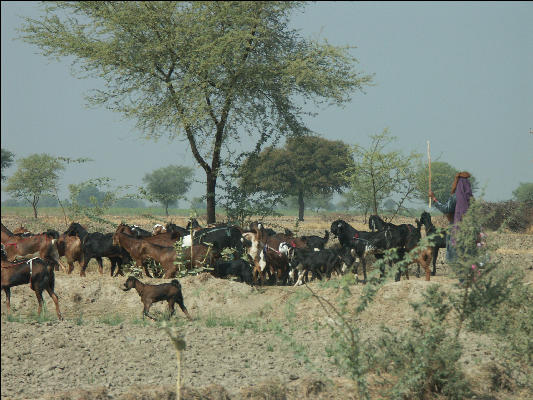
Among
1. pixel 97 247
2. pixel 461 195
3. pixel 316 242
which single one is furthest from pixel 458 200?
pixel 97 247

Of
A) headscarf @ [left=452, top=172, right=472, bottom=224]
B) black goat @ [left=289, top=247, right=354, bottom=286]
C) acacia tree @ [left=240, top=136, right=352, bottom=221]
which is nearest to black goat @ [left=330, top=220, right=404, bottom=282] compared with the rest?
black goat @ [left=289, top=247, right=354, bottom=286]

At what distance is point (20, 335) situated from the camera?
9953 mm

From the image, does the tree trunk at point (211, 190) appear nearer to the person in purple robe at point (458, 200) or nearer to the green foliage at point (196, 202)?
the green foliage at point (196, 202)

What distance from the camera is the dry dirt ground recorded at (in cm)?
803

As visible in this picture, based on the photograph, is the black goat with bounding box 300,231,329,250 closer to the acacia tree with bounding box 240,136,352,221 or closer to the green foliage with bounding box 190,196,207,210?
the green foliage with bounding box 190,196,207,210

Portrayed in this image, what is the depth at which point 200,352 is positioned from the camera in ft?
31.7

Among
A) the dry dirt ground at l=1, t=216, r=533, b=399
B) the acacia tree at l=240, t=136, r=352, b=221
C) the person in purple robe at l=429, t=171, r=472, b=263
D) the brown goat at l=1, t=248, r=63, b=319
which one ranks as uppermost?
the acacia tree at l=240, t=136, r=352, b=221

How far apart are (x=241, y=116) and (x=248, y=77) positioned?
1.56 meters

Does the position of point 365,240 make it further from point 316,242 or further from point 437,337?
point 437,337

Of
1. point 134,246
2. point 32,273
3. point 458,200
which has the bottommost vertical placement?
point 32,273

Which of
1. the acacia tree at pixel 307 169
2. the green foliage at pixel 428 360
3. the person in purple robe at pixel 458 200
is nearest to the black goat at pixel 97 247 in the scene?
the person in purple robe at pixel 458 200

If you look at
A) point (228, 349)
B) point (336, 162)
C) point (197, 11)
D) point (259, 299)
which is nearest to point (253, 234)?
point (259, 299)

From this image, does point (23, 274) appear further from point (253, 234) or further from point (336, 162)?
point (336, 162)

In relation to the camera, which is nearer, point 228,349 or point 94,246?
point 228,349
